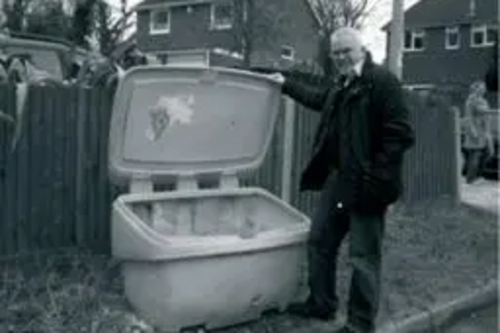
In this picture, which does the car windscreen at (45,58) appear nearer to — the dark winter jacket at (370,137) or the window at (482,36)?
the dark winter jacket at (370,137)

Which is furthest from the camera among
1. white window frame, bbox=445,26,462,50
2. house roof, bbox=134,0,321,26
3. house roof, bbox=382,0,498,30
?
white window frame, bbox=445,26,462,50

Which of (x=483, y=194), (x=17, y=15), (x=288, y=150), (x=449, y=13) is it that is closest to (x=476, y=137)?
(x=483, y=194)

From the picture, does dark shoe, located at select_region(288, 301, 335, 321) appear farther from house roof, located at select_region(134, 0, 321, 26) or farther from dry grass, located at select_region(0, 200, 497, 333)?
house roof, located at select_region(134, 0, 321, 26)

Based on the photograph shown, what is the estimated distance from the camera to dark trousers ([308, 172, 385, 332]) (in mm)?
4672

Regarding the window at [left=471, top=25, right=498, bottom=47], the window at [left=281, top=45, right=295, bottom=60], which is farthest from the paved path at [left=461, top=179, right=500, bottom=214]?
the window at [left=471, top=25, right=498, bottom=47]

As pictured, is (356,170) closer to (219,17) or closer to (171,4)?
(219,17)

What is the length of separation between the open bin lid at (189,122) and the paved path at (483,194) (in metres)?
6.55

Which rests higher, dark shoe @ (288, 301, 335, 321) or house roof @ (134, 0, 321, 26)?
house roof @ (134, 0, 321, 26)

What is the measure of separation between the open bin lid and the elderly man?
47 cm

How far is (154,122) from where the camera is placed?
4750 millimetres

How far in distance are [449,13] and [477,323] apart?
1481 inches

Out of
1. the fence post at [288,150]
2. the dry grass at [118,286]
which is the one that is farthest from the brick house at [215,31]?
the dry grass at [118,286]

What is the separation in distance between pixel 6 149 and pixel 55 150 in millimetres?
361

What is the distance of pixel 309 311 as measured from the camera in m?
5.09
